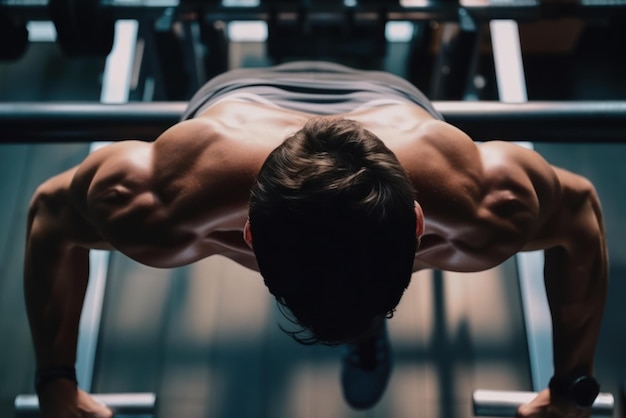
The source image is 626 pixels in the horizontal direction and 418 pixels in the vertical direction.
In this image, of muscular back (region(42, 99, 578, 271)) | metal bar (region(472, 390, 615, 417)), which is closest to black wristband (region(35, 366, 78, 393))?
muscular back (region(42, 99, 578, 271))

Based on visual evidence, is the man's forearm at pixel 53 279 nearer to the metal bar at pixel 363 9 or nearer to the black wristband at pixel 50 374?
the black wristband at pixel 50 374

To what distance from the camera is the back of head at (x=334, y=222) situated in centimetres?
63

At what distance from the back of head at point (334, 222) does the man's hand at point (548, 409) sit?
449 mm

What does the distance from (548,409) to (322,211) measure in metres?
0.57

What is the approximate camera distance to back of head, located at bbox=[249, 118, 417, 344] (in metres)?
0.63

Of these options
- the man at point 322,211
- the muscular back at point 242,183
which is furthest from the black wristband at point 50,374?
the muscular back at point 242,183

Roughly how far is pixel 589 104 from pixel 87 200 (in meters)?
0.67

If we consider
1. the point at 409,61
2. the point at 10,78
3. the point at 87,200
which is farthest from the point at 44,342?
the point at 409,61

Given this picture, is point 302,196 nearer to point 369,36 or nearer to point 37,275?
point 37,275

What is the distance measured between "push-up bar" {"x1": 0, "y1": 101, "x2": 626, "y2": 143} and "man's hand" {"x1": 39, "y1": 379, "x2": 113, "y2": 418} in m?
0.35

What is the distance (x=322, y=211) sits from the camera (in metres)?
0.63

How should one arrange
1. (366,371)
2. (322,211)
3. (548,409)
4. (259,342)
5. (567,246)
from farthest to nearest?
(259,342) → (366,371) → (548,409) → (567,246) → (322,211)

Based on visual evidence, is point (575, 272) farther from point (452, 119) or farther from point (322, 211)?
point (322, 211)

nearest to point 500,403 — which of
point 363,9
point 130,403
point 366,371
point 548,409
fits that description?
point 548,409
